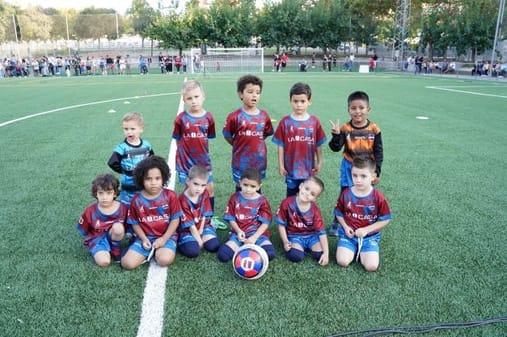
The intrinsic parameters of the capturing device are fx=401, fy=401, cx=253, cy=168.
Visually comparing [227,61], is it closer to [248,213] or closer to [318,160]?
[318,160]

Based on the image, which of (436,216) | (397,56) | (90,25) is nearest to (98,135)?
(436,216)

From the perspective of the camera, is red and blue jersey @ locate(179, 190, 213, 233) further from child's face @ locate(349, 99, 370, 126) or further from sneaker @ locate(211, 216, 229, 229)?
child's face @ locate(349, 99, 370, 126)

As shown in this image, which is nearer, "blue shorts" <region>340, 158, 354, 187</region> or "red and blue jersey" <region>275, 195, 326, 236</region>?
"red and blue jersey" <region>275, 195, 326, 236</region>

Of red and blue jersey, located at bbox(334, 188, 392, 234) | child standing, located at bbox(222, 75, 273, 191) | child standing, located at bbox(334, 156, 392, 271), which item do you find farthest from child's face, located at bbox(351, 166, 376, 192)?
child standing, located at bbox(222, 75, 273, 191)

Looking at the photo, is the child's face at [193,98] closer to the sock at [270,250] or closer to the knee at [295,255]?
the sock at [270,250]

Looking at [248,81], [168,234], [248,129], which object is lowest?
[168,234]

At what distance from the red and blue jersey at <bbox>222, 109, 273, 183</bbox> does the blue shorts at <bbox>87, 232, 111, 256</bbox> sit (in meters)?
1.47

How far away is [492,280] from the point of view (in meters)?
3.35

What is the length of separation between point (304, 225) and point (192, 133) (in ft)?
5.06

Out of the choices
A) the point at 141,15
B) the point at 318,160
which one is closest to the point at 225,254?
the point at 318,160

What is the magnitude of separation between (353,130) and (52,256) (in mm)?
3163

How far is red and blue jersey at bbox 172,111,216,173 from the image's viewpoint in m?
4.30

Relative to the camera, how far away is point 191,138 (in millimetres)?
4312

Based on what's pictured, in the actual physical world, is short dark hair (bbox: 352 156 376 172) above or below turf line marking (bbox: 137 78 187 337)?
above
